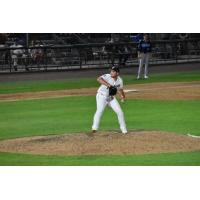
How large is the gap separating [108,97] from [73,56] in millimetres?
2956

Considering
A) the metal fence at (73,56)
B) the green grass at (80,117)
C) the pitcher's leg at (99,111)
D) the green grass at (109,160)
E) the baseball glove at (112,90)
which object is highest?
the metal fence at (73,56)

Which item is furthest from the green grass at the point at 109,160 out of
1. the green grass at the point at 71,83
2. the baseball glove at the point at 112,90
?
the green grass at the point at 71,83

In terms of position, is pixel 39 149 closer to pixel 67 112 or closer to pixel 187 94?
pixel 67 112

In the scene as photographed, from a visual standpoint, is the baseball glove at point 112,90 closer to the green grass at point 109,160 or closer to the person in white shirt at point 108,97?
the person in white shirt at point 108,97

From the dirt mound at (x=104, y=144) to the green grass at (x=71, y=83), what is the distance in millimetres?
1913

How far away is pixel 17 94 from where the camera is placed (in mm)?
16719

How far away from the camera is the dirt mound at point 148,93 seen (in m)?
15.3

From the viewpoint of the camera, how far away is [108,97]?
1266 centimetres

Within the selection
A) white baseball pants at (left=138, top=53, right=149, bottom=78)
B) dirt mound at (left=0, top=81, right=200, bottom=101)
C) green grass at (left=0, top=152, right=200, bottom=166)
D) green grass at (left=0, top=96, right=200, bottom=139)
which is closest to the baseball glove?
green grass at (left=0, top=96, right=200, bottom=139)

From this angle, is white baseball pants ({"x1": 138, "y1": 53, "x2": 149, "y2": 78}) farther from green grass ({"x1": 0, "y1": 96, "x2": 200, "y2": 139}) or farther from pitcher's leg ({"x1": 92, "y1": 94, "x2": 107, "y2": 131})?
pitcher's leg ({"x1": 92, "y1": 94, "x2": 107, "y2": 131})

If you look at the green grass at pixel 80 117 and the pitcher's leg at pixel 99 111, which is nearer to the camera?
→ the pitcher's leg at pixel 99 111

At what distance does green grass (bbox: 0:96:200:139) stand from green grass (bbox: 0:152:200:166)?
1.30 m

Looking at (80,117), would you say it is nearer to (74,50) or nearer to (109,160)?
(109,160)

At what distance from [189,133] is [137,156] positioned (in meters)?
1.93
